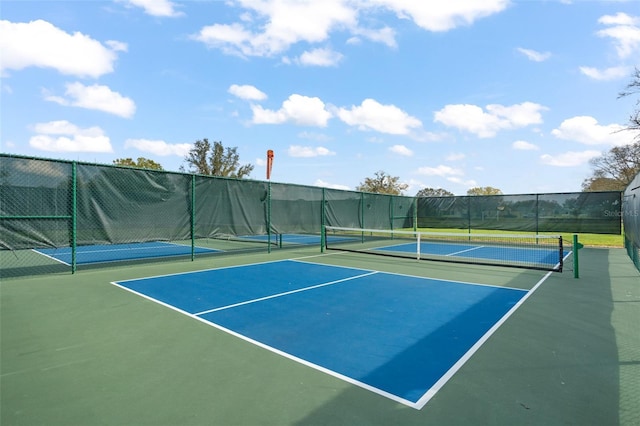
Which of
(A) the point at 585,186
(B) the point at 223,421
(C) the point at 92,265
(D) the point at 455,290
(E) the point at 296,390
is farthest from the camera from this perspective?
(A) the point at 585,186

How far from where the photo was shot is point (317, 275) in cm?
794

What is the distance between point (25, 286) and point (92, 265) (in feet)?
8.97

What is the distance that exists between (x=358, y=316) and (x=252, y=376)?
6.71ft

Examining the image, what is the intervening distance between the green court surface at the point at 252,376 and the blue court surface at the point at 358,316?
18cm

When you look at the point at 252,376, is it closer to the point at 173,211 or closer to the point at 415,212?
the point at 173,211

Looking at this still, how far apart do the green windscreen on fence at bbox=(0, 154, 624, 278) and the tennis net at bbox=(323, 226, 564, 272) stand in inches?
34.9

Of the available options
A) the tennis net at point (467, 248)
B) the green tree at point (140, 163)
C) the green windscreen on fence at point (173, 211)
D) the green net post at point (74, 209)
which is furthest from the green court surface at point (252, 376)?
the green tree at point (140, 163)

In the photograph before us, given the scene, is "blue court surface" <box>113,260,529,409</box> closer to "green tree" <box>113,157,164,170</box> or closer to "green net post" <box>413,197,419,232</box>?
"green net post" <box>413,197,419,232</box>

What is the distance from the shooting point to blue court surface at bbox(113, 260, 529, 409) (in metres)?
3.27

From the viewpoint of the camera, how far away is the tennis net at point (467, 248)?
9828 millimetres

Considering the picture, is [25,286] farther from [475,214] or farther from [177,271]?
[475,214]

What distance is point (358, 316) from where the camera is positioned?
484 cm

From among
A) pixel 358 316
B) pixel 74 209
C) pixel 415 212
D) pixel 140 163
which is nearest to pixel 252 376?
pixel 358 316

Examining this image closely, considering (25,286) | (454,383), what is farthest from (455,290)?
(25,286)
